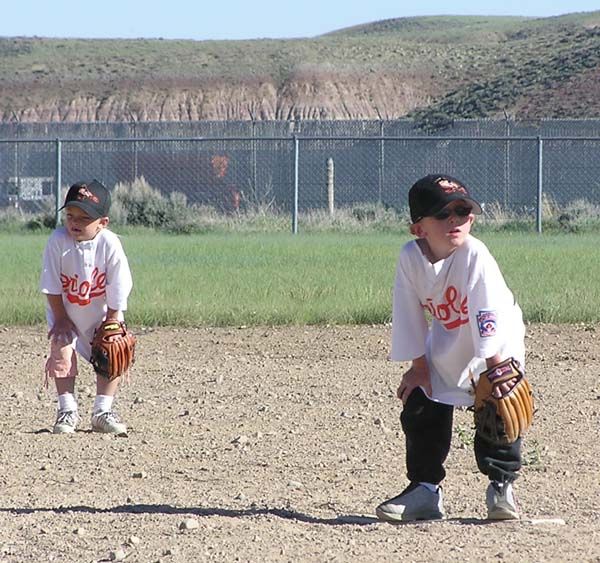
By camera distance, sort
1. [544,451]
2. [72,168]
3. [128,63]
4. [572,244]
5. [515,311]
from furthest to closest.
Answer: [128,63] < [72,168] < [572,244] < [544,451] < [515,311]

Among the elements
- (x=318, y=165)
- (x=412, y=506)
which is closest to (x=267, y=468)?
(x=412, y=506)

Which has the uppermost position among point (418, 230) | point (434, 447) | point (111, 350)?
point (418, 230)

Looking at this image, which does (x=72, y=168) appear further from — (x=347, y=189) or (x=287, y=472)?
(x=287, y=472)

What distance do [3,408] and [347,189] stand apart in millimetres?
28677

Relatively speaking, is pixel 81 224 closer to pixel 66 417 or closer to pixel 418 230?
pixel 66 417

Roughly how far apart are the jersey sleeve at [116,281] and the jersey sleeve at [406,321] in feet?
7.56

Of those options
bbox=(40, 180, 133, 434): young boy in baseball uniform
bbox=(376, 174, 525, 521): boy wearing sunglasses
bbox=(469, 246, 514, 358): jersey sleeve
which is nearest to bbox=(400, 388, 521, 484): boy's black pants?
bbox=(376, 174, 525, 521): boy wearing sunglasses

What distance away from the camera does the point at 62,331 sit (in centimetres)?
760

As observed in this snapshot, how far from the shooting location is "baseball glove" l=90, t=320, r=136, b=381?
24.3 feet

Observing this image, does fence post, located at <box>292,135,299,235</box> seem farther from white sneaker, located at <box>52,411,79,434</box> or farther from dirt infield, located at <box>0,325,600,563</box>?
white sneaker, located at <box>52,411,79,434</box>

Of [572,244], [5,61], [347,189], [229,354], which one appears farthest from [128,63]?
[229,354]

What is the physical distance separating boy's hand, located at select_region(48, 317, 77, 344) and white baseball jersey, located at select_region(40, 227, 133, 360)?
0.08 meters

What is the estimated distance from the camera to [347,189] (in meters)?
36.8

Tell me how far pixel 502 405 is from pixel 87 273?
9.50 ft
